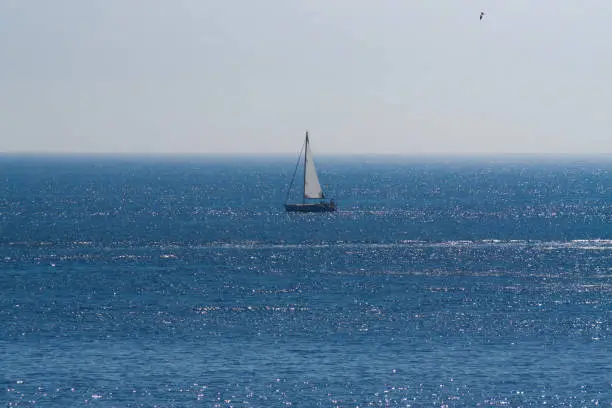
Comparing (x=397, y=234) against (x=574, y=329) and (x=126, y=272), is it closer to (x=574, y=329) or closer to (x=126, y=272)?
(x=126, y=272)

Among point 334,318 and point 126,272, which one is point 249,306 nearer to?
point 334,318

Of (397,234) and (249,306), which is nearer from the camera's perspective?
(249,306)

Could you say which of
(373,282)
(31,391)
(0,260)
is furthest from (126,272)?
(31,391)

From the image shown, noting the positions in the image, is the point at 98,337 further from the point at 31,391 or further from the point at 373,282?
the point at 373,282

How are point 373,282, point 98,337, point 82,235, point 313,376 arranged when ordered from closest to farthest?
1. point 313,376
2. point 98,337
3. point 373,282
4. point 82,235

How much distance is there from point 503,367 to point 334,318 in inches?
868

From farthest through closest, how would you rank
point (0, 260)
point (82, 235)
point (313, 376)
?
point (82, 235)
point (0, 260)
point (313, 376)

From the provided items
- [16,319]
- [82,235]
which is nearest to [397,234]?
[82,235]

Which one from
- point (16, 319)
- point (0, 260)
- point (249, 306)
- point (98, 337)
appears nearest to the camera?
point (98, 337)

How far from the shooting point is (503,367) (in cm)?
7456

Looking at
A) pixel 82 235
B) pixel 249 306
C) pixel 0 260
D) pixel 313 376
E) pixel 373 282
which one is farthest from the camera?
pixel 82 235

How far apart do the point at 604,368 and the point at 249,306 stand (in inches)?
1476

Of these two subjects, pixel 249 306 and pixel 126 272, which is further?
pixel 126 272

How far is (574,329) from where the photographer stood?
3462 inches
